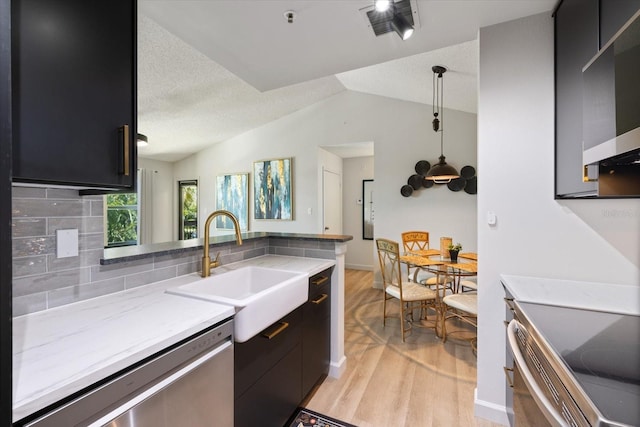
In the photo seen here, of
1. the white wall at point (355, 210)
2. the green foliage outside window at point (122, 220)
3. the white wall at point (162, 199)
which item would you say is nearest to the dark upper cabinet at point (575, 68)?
the white wall at point (355, 210)

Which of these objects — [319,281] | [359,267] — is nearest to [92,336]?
[319,281]

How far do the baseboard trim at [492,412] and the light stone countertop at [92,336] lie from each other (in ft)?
5.51

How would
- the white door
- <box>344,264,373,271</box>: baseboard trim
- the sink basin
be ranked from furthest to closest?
<box>344,264,373,271</box>: baseboard trim < the white door < the sink basin

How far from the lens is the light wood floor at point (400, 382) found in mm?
1773

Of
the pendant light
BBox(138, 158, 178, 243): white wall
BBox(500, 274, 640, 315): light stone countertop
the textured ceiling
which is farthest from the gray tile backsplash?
BBox(138, 158, 178, 243): white wall

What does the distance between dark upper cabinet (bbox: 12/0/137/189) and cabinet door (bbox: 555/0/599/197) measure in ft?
6.30

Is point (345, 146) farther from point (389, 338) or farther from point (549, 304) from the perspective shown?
point (549, 304)

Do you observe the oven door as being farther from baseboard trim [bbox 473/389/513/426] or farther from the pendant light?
the pendant light

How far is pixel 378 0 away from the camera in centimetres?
140

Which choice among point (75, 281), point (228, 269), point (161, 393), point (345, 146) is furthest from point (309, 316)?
A: point (345, 146)

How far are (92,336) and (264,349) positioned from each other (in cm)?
70

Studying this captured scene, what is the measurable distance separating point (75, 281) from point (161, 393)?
685 millimetres

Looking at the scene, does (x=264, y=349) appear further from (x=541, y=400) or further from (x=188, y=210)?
(x=188, y=210)

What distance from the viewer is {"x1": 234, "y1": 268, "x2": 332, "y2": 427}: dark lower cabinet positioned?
1246 mm
